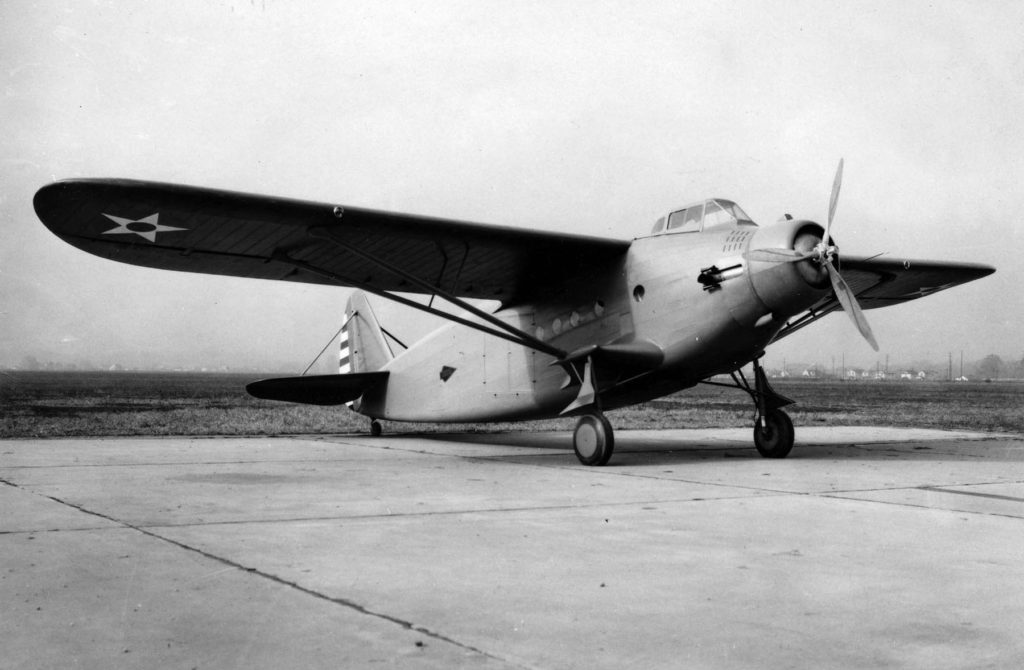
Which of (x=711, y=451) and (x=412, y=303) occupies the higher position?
(x=412, y=303)

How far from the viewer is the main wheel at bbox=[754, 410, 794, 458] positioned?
38.0 feet

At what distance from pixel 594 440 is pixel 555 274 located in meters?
2.94

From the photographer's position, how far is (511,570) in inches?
174

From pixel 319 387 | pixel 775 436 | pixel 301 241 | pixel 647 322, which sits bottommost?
pixel 775 436

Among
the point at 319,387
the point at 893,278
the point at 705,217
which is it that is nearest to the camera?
the point at 705,217

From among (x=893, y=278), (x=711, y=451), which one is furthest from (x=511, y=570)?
(x=893, y=278)

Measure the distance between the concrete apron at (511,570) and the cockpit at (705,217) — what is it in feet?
10.2

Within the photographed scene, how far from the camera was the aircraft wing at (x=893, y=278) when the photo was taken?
12.1m

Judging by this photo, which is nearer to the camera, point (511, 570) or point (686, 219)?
point (511, 570)

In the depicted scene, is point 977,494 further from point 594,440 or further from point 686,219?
point 686,219

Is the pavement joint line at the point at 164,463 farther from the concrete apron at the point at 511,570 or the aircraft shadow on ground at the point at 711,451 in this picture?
the aircraft shadow on ground at the point at 711,451

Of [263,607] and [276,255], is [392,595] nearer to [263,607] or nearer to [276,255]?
[263,607]

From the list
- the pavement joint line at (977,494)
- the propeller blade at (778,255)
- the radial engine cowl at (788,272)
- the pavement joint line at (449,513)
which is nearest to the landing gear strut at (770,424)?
the radial engine cowl at (788,272)

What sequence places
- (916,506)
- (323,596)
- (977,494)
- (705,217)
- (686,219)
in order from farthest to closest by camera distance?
(686,219) → (705,217) → (977,494) → (916,506) → (323,596)
